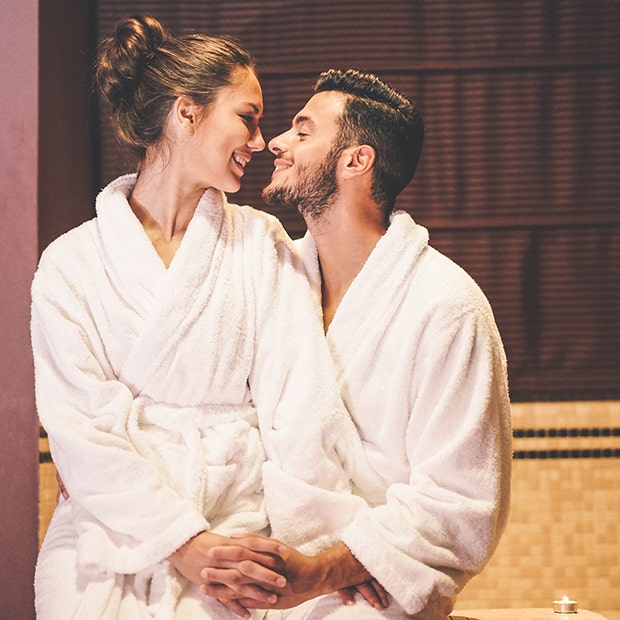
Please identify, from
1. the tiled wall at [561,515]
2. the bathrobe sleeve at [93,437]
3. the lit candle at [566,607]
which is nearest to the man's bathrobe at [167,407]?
the bathrobe sleeve at [93,437]

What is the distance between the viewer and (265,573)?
1487 mm

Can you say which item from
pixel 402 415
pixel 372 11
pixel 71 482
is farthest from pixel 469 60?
pixel 71 482

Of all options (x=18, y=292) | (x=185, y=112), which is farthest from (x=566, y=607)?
(x=18, y=292)

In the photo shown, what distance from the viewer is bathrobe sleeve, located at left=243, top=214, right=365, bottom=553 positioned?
1.62 m

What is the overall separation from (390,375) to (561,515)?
972mm

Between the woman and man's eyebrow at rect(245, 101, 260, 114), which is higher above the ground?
man's eyebrow at rect(245, 101, 260, 114)

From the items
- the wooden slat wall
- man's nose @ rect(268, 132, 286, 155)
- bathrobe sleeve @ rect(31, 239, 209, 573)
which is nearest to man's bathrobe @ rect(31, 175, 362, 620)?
bathrobe sleeve @ rect(31, 239, 209, 573)

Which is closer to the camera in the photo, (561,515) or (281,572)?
(281,572)

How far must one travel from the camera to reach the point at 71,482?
5.36ft

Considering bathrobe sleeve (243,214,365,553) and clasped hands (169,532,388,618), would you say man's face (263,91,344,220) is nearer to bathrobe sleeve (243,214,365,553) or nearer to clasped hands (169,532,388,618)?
bathrobe sleeve (243,214,365,553)

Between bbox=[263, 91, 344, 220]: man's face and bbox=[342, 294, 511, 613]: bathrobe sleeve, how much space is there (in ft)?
1.19

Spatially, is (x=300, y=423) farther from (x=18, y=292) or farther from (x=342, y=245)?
(x=18, y=292)

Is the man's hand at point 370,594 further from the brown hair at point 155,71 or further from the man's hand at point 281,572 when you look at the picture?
the brown hair at point 155,71

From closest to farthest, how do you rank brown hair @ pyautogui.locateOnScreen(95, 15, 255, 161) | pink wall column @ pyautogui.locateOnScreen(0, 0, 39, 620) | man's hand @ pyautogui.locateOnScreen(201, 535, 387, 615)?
man's hand @ pyautogui.locateOnScreen(201, 535, 387, 615) < brown hair @ pyautogui.locateOnScreen(95, 15, 255, 161) < pink wall column @ pyautogui.locateOnScreen(0, 0, 39, 620)
